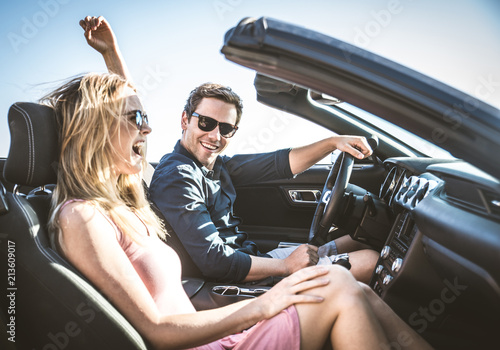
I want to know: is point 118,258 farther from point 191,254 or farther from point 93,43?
point 93,43

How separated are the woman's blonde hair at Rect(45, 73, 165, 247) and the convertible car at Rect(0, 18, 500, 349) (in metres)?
0.05

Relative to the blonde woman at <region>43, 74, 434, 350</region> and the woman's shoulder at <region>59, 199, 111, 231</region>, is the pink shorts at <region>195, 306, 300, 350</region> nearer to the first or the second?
the blonde woman at <region>43, 74, 434, 350</region>

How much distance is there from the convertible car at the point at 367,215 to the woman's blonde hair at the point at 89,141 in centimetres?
5

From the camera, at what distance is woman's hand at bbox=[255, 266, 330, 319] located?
129 cm

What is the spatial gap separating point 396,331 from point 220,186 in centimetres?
130

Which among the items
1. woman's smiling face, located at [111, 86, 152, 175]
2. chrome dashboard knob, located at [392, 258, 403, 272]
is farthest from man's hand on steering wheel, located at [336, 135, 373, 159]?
woman's smiling face, located at [111, 86, 152, 175]

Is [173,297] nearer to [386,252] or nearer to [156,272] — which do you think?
[156,272]

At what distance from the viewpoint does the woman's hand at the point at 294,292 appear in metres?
1.29

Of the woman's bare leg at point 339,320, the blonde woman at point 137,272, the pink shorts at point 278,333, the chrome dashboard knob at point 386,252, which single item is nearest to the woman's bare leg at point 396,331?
the blonde woman at point 137,272

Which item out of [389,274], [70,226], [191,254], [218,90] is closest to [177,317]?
[70,226]

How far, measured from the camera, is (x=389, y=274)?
1938 millimetres

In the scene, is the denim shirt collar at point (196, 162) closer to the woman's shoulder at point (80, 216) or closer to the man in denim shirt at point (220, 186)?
the man in denim shirt at point (220, 186)

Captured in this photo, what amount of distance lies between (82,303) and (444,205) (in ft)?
3.75

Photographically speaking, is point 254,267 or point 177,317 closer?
point 177,317
